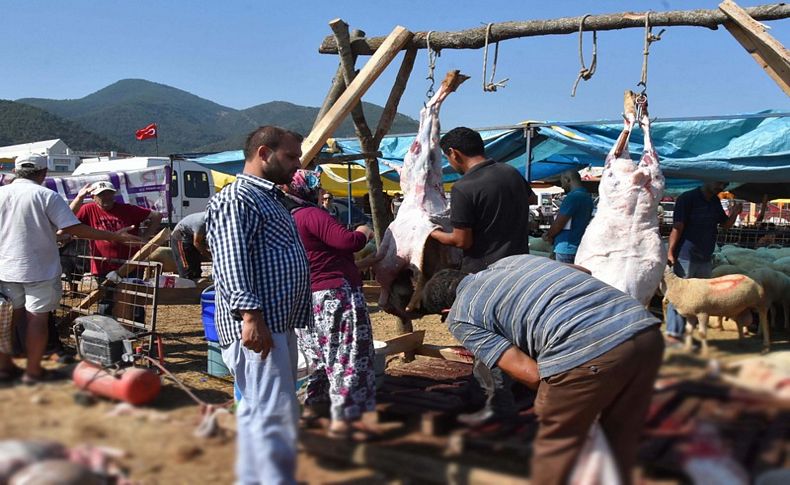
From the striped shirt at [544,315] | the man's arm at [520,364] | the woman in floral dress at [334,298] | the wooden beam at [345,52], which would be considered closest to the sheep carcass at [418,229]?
the woman in floral dress at [334,298]

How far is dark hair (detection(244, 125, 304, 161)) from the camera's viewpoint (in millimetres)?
2779

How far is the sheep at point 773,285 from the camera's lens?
7.18 metres

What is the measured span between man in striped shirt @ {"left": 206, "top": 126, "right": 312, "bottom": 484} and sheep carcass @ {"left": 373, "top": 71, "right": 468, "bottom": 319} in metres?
1.33

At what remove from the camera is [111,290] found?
5.92 meters

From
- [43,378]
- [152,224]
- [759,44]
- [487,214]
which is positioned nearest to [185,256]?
[152,224]

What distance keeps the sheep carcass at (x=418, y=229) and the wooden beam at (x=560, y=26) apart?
0.57 metres

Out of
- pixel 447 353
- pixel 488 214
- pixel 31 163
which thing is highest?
pixel 31 163

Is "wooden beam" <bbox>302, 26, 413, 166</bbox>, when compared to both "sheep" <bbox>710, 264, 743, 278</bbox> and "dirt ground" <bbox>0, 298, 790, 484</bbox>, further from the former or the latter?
"sheep" <bbox>710, 264, 743, 278</bbox>

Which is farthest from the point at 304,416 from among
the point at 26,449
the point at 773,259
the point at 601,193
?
the point at 773,259

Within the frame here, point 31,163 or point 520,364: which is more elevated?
point 31,163

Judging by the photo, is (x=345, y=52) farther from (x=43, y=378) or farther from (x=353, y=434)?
(x=353, y=434)

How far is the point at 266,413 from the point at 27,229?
3423mm

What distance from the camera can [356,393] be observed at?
343 centimetres

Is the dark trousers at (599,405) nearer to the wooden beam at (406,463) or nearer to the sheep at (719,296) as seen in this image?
the wooden beam at (406,463)
